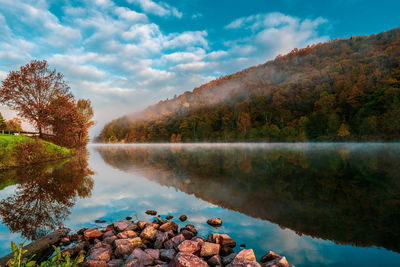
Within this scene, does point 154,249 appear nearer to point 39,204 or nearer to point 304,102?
point 39,204

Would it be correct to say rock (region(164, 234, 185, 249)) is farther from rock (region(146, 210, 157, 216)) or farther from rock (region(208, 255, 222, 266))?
rock (region(146, 210, 157, 216))

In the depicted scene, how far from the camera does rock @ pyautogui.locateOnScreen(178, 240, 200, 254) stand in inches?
181

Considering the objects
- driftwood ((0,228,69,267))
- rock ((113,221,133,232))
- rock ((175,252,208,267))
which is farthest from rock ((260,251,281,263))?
driftwood ((0,228,69,267))

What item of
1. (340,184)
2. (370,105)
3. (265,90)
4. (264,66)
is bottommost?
(340,184)

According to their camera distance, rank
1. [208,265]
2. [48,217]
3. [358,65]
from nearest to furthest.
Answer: [208,265]
[48,217]
[358,65]

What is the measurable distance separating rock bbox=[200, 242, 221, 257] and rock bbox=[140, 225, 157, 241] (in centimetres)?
162

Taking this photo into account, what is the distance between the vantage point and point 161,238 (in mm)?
5332

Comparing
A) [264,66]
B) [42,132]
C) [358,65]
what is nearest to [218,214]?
[42,132]

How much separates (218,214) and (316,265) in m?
3.69

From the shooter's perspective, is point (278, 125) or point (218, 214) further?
point (278, 125)

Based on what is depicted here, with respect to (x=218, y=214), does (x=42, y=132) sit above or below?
above

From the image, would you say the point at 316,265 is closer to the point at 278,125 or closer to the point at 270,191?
the point at 270,191

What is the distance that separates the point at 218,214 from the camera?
7.76m

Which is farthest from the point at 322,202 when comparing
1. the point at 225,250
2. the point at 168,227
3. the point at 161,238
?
the point at 161,238
